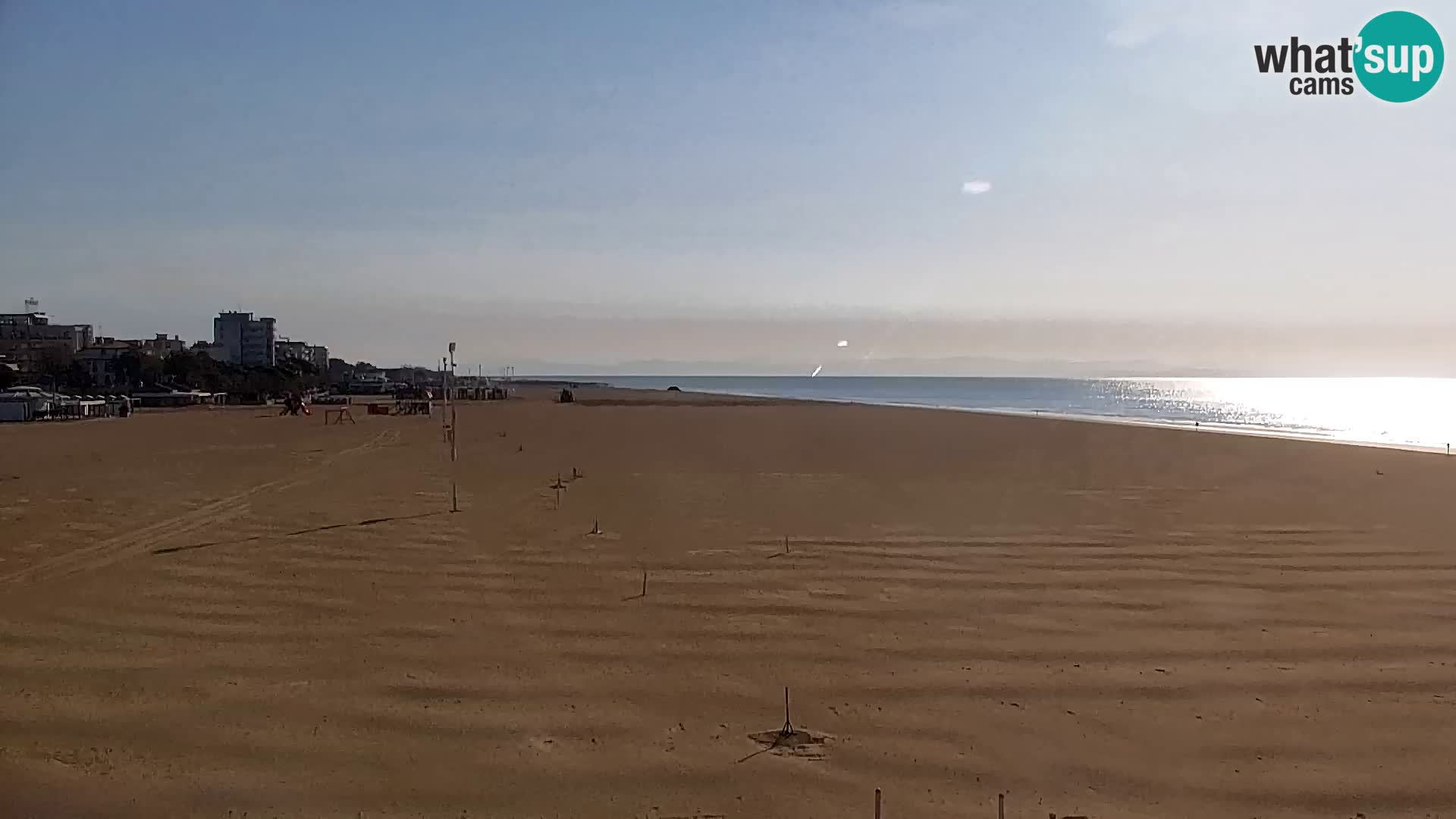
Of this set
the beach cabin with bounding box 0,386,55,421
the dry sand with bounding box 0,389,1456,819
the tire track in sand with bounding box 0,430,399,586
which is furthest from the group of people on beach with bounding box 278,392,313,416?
the dry sand with bounding box 0,389,1456,819

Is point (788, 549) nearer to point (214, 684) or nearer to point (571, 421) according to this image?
point (214, 684)

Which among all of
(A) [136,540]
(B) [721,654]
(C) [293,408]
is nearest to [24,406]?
(C) [293,408]

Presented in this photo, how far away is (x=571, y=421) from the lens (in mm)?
35938

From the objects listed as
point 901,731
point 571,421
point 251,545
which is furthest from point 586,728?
point 571,421

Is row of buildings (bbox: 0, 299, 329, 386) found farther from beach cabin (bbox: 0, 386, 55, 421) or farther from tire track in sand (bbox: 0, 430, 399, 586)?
tire track in sand (bbox: 0, 430, 399, 586)

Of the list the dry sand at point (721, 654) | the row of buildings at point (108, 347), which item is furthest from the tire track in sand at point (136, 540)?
the row of buildings at point (108, 347)

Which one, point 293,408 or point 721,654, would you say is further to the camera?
point 293,408

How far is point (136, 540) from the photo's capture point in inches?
411

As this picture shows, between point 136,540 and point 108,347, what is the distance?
302 ft

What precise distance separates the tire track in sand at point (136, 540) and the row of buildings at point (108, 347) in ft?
194

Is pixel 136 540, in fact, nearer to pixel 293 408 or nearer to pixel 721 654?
pixel 721 654

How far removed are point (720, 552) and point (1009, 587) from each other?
2944 mm

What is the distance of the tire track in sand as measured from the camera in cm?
886

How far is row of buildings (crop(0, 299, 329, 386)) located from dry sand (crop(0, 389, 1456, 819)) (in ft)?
211
